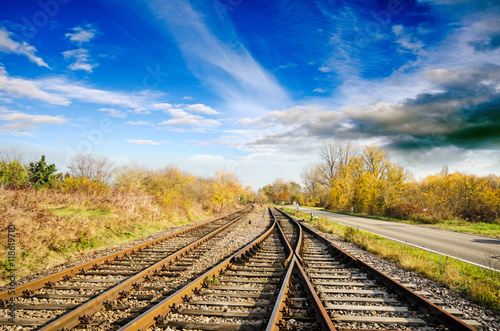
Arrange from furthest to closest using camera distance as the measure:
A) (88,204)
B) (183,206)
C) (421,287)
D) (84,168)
→ (84,168) < (183,206) < (88,204) < (421,287)

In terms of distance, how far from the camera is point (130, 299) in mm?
4496

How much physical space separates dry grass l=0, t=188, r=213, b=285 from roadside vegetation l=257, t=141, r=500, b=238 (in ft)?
63.6

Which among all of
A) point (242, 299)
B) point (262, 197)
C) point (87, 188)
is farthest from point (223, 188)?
point (262, 197)

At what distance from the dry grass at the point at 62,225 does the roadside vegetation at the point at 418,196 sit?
19.4m

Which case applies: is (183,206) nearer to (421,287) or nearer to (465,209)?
(421,287)

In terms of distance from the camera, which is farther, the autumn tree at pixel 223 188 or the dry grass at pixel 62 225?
the autumn tree at pixel 223 188

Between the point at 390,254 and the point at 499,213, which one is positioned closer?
the point at 390,254

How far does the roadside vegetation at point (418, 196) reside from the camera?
21.1 meters

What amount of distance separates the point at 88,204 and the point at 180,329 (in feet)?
42.5

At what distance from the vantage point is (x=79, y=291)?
484cm

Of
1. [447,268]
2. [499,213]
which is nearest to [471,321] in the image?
[447,268]

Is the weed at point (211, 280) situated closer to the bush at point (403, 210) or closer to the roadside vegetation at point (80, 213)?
the roadside vegetation at point (80, 213)

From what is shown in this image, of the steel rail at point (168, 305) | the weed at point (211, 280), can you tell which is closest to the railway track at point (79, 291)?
the steel rail at point (168, 305)

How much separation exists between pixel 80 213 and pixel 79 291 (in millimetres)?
8986
